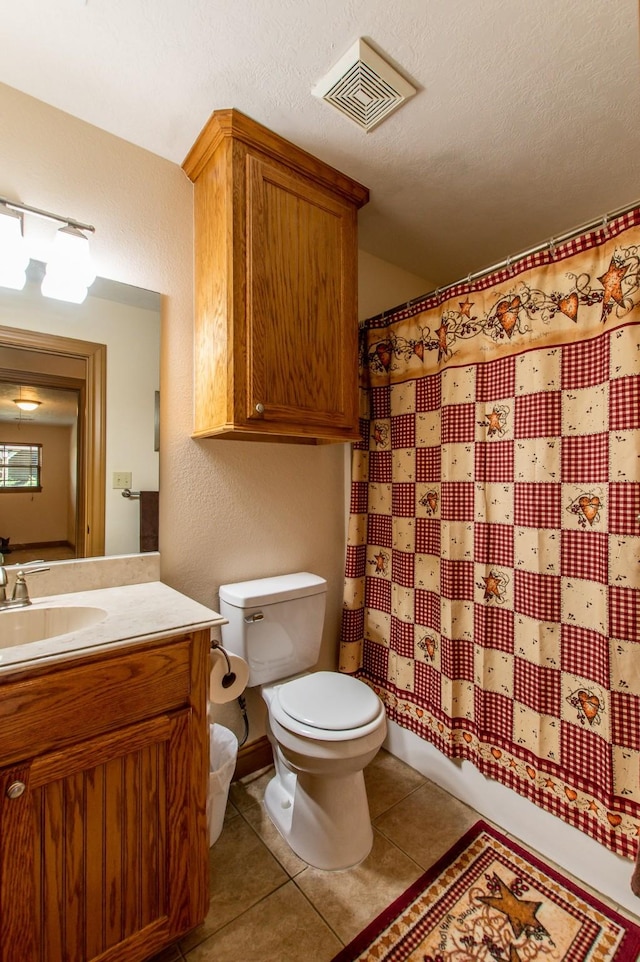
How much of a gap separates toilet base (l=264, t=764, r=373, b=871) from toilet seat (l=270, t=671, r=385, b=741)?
0.17 metres

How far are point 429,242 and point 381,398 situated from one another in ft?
2.67

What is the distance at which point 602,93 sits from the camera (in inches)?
48.4

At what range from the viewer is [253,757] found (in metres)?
1.72

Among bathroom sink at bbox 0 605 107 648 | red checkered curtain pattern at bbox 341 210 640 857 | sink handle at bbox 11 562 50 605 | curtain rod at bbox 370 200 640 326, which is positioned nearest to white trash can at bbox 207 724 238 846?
bathroom sink at bbox 0 605 107 648

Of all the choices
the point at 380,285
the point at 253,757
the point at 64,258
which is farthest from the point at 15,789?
the point at 380,285

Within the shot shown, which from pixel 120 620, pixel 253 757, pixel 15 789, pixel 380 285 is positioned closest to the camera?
pixel 15 789

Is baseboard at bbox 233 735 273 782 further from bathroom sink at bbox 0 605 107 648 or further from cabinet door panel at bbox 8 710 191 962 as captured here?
bathroom sink at bbox 0 605 107 648

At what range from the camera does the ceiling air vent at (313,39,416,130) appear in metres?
1.13

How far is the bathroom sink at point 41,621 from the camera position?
Result: 1.12 metres

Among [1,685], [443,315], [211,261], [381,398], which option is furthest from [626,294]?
[1,685]

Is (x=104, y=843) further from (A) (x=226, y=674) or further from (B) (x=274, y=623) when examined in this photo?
(B) (x=274, y=623)

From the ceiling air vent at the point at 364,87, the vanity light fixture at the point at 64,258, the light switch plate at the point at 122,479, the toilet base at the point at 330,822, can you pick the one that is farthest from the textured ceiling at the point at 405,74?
the toilet base at the point at 330,822

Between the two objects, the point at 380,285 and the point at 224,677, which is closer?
the point at 224,677

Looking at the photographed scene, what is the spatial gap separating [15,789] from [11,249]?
134cm
